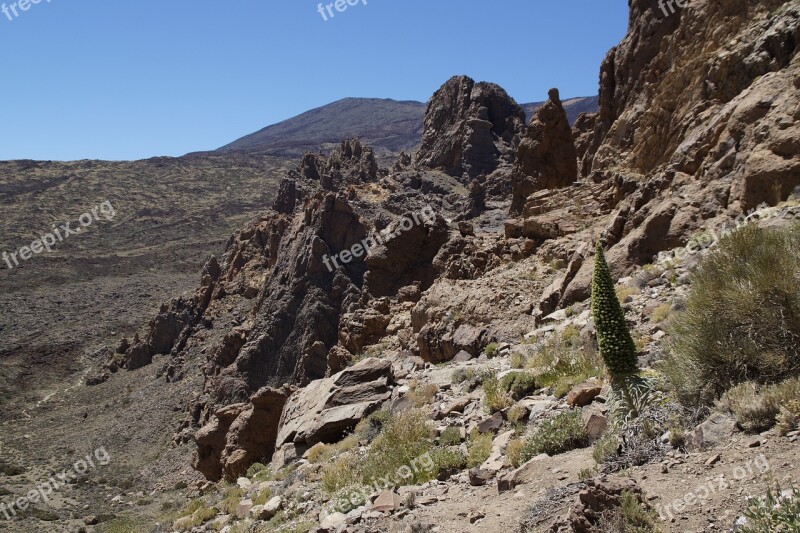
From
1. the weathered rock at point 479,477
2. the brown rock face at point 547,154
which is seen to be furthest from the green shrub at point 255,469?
the brown rock face at point 547,154

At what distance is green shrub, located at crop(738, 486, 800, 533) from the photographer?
350 cm

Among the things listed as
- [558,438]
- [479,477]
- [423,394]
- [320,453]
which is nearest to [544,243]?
[423,394]

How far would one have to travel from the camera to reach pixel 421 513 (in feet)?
20.1

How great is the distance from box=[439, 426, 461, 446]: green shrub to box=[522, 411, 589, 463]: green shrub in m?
1.73

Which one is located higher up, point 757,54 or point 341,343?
point 757,54

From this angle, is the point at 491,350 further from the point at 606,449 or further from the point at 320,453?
the point at 606,449

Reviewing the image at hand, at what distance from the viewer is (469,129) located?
65.2m

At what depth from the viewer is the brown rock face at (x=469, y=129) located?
64.8m

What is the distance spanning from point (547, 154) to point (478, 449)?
69.0ft

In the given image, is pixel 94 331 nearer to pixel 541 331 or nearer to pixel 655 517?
pixel 541 331

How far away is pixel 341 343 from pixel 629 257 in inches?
516

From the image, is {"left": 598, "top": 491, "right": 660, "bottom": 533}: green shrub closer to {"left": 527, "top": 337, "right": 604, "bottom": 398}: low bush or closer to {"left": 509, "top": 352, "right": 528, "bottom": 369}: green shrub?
{"left": 527, "top": 337, "right": 604, "bottom": 398}: low bush

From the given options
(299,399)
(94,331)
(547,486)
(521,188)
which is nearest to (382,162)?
(94,331)

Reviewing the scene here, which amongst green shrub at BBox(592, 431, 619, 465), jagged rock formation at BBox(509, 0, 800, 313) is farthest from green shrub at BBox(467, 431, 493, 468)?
jagged rock formation at BBox(509, 0, 800, 313)
